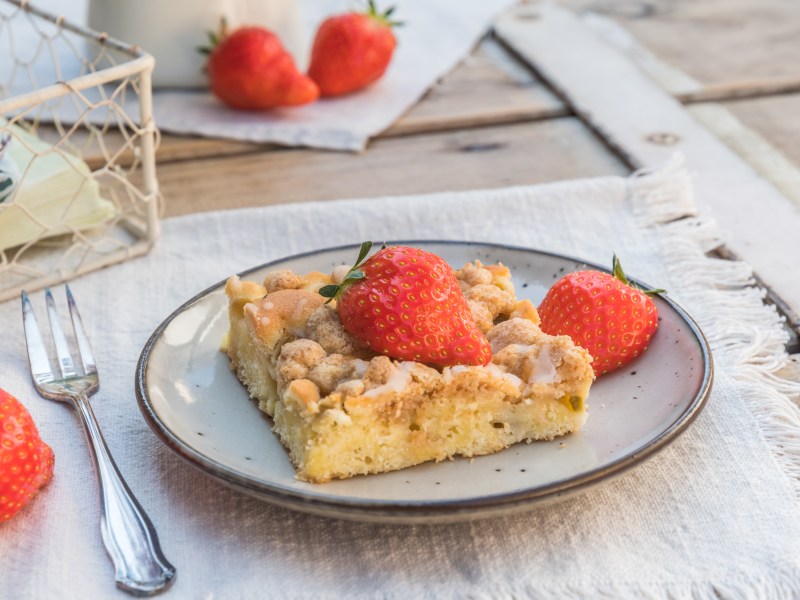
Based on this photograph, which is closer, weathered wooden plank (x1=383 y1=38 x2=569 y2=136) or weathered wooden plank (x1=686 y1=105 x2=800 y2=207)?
weathered wooden plank (x1=686 y1=105 x2=800 y2=207)

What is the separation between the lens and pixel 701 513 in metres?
1.01

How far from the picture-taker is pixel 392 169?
1832 millimetres

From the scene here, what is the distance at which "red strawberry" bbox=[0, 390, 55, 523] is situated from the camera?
0.95 metres

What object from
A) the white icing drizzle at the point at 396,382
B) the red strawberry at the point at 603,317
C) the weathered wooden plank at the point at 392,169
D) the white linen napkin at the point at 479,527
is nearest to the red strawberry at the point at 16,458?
the white linen napkin at the point at 479,527

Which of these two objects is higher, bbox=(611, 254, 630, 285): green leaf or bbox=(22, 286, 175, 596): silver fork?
bbox=(611, 254, 630, 285): green leaf

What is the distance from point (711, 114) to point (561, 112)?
0.31 metres

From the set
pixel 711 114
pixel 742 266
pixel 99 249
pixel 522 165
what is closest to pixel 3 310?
pixel 99 249

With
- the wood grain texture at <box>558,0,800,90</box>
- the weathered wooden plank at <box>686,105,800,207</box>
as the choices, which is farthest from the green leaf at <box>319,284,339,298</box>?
the wood grain texture at <box>558,0,800,90</box>

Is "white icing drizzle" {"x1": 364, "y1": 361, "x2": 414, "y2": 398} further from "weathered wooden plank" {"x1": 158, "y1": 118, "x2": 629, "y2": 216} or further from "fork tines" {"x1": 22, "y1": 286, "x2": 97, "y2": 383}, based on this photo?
"weathered wooden plank" {"x1": 158, "y1": 118, "x2": 629, "y2": 216}

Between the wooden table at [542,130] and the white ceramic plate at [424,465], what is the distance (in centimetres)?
37

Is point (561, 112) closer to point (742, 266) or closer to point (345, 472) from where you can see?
point (742, 266)

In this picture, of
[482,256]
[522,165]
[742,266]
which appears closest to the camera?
[482,256]

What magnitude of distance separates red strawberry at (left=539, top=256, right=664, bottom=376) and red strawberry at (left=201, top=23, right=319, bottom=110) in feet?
3.09

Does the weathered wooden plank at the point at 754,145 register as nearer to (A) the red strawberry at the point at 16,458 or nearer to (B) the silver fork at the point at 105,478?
(B) the silver fork at the point at 105,478
